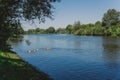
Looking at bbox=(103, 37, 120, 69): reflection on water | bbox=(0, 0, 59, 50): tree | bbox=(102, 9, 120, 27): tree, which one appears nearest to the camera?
bbox=(0, 0, 59, 50): tree

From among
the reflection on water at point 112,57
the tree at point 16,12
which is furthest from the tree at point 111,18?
the tree at point 16,12

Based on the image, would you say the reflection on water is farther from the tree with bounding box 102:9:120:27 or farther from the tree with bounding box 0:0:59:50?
the tree with bounding box 102:9:120:27

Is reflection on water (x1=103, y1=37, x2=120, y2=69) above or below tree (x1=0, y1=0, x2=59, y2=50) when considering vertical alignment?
below

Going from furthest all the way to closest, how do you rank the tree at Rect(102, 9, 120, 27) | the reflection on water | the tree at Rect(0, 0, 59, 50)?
the tree at Rect(102, 9, 120, 27)
the reflection on water
the tree at Rect(0, 0, 59, 50)

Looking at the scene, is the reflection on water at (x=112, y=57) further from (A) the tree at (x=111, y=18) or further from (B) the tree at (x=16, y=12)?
(A) the tree at (x=111, y=18)

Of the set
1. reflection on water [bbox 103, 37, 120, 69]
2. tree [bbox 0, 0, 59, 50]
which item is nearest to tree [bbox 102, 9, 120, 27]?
reflection on water [bbox 103, 37, 120, 69]

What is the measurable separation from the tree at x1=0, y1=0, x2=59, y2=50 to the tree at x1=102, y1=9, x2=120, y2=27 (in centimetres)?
14368

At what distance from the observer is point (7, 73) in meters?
16.3

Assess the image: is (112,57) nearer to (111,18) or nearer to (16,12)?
(16,12)

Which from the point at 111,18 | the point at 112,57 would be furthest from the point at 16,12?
the point at 111,18

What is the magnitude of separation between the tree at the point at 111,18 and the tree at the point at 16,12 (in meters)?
144

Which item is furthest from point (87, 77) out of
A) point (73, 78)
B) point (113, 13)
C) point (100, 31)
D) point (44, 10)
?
point (113, 13)

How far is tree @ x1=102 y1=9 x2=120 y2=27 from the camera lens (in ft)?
517

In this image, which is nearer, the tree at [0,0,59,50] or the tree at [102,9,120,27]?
the tree at [0,0,59,50]
